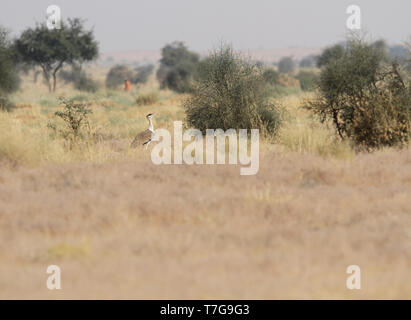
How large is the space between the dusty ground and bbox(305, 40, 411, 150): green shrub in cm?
221

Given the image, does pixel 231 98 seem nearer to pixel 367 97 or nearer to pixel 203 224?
pixel 367 97

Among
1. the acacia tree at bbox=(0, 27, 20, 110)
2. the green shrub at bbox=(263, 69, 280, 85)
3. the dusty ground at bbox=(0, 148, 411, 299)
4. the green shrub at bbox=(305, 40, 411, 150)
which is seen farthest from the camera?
the acacia tree at bbox=(0, 27, 20, 110)

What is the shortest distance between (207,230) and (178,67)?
1638 inches

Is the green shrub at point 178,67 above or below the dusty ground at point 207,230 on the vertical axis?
above

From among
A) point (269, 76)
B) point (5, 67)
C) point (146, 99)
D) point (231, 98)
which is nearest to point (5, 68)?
point (5, 67)

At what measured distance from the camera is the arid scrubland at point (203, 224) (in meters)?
4.60

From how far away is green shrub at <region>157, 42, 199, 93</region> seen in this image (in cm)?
4088

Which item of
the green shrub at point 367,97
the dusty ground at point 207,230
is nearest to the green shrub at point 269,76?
the green shrub at point 367,97

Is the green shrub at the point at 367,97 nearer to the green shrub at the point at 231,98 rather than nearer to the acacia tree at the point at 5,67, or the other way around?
the green shrub at the point at 231,98

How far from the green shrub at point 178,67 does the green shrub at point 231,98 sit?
561 cm

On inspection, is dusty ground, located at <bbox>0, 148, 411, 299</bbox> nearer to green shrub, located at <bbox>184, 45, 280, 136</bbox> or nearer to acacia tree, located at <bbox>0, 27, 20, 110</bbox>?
green shrub, located at <bbox>184, 45, 280, 136</bbox>

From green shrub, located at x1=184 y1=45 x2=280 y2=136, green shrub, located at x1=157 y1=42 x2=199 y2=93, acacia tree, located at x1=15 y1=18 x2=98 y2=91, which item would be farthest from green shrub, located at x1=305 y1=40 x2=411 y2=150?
acacia tree, located at x1=15 y1=18 x2=98 y2=91
